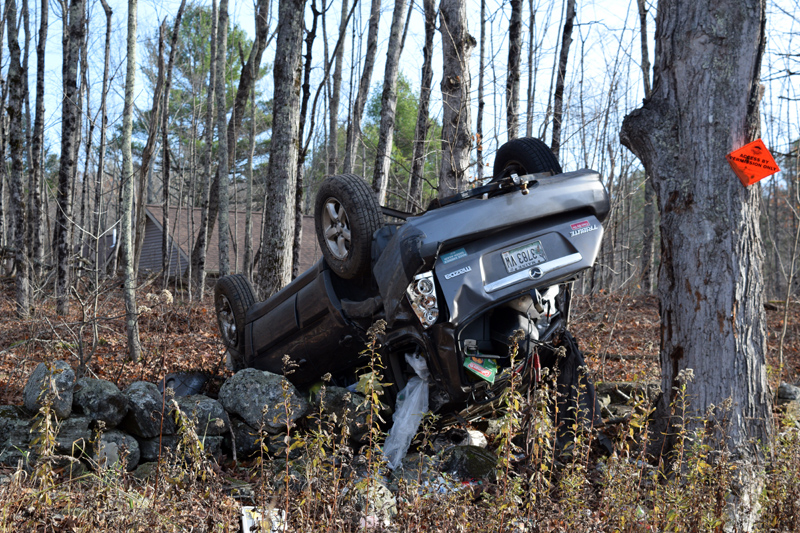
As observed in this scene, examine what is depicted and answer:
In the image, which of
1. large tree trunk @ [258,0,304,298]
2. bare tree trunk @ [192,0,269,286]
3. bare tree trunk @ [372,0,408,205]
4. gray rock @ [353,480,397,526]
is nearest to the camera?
gray rock @ [353,480,397,526]

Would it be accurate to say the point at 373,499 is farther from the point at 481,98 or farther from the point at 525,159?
the point at 481,98

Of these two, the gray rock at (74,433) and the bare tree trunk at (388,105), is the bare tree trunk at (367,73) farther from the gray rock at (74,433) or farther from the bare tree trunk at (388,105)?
the gray rock at (74,433)

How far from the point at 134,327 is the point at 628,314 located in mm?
11193

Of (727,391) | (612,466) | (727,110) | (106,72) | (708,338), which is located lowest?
(612,466)

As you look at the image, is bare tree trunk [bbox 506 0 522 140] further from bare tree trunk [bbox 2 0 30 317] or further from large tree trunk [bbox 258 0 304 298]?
bare tree trunk [bbox 2 0 30 317]

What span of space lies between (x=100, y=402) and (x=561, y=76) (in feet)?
32.1

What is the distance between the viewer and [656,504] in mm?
2891

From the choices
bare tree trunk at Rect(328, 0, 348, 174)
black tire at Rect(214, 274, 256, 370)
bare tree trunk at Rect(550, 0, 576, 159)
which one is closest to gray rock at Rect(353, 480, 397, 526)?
black tire at Rect(214, 274, 256, 370)

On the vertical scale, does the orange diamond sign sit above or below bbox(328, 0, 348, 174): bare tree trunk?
below

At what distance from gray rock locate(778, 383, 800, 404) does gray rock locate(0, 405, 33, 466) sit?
7.01m

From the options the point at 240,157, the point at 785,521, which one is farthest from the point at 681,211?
the point at 240,157

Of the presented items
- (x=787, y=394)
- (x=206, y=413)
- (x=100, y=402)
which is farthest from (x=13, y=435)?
(x=787, y=394)

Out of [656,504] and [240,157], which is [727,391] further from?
[240,157]

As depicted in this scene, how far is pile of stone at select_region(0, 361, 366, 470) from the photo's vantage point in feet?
14.6
